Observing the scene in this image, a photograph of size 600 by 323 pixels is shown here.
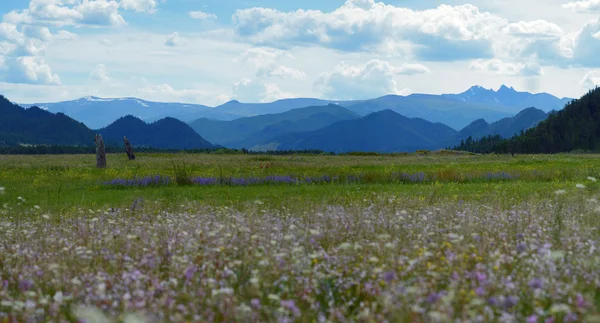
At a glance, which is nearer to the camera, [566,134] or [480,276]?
[480,276]

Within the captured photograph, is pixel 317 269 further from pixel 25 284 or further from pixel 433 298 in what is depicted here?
pixel 25 284

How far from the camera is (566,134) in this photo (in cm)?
17425

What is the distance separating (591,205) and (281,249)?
9.06 metres

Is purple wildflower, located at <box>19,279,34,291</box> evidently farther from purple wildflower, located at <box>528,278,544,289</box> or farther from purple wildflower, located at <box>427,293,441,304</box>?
purple wildflower, located at <box>528,278,544,289</box>

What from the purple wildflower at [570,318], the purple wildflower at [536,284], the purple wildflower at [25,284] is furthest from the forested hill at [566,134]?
the purple wildflower at [25,284]

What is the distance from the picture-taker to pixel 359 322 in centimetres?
718

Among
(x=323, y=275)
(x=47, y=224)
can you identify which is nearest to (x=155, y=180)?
(x=47, y=224)

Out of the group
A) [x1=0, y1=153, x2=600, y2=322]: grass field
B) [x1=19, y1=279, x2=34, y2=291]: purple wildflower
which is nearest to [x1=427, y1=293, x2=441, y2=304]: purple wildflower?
[x1=0, y1=153, x2=600, y2=322]: grass field

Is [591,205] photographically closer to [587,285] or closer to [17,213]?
[587,285]

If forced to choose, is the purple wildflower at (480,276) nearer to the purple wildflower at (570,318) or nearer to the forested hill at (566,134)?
the purple wildflower at (570,318)

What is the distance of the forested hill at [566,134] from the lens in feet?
545

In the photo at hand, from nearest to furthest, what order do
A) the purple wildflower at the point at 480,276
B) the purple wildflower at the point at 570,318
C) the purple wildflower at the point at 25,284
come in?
the purple wildflower at the point at 570,318, the purple wildflower at the point at 480,276, the purple wildflower at the point at 25,284

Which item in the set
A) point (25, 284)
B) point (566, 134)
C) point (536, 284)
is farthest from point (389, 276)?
point (566, 134)

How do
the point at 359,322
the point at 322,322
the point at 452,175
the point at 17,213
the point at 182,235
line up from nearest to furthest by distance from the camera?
the point at 322,322 < the point at 359,322 < the point at 182,235 < the point at 17,213 < the point at 452,175
